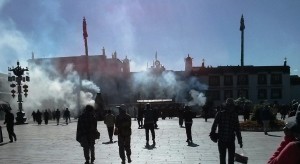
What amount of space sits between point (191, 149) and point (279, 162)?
33.2 feet

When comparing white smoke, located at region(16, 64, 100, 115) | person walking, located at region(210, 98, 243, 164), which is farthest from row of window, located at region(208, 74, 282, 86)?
person walking, located at region(210, 98, 243, 164)

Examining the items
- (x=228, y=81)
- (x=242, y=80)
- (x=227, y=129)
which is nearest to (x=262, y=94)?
(x=242, y=80)

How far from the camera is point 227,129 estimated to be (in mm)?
8211

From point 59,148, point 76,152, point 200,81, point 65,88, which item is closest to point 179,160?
point 76,152

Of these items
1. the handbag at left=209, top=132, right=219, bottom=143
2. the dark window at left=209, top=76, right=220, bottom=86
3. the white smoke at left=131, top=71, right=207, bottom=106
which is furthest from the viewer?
the dark window at left=209, top=76, right=220, bottom=86

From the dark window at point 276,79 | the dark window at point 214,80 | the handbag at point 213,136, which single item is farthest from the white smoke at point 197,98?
the handbag at point 213,136

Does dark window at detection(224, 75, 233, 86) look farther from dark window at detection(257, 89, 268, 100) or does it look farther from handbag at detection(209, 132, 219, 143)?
handbag at detection(209, 132, 219, 143)

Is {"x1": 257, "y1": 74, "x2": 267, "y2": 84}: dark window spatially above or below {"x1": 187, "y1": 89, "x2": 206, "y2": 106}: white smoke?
above

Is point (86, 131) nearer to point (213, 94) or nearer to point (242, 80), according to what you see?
point (213, 94)

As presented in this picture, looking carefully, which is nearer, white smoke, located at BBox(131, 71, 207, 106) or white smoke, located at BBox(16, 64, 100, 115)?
white smoke, located at BBox(131, 71, 207, 106)

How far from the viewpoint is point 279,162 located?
10.4 ft

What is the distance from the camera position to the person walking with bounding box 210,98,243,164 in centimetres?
821

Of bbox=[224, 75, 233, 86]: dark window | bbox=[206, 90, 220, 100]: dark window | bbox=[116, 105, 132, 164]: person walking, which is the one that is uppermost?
bbox=[224, 75, 233, 86]: dark window

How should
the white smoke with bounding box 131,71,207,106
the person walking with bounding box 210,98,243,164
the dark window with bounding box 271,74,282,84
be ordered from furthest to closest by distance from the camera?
the white smoke with bounding box 131,71,207,106 < the dark window with bounding box 271,74,282,84 < the person walking with bounding box 210,98,243,164
